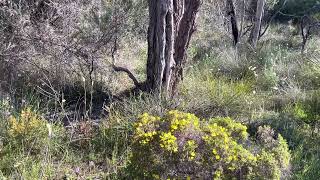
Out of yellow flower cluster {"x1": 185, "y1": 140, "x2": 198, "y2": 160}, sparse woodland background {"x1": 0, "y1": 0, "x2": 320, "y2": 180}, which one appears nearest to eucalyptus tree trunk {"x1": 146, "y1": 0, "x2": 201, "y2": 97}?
sparse woodland background {"x1": 0, "y1": 0, "x2": 320, "y2": 180}

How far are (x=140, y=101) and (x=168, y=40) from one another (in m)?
0.83

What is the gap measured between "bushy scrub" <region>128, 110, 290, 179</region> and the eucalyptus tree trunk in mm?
1844

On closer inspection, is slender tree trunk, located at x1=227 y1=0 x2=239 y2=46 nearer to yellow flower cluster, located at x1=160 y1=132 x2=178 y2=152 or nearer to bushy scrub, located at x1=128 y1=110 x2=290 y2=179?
bushy scrub, located at x1=128 y1=110 x2=290 y2=179

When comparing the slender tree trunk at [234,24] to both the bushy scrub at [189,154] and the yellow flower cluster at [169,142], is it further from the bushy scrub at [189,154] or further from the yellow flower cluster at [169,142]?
the yellow flower cluster at [169,142]

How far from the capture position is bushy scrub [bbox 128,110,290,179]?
3.14m

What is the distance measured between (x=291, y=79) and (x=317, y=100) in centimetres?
141

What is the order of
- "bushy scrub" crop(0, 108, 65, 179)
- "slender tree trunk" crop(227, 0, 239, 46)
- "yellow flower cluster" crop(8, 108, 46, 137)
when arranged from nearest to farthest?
"bushy scrub" crop(0, 108, 65, 179)
"yellow flower cluster" crop(8, 108, 46, 137)
"slender tree trunk" crop(227, 0, 239, 46)

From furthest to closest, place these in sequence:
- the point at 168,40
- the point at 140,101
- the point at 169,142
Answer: the point at 168,40 < the point at 140,101 < the point at 169,142

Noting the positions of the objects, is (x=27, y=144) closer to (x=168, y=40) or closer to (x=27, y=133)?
(x=27, y=133)

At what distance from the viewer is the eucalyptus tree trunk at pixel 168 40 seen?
491 cm

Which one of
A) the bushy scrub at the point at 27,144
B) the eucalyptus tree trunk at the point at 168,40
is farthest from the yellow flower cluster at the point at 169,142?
the eucalyptus tree trunk at the point at 168,40

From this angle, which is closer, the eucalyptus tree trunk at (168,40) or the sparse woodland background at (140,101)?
the sparse woodland background at (140,101)

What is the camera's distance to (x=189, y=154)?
123 inches

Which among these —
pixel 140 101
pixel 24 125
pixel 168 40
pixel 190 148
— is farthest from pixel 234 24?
pixel 190 148
